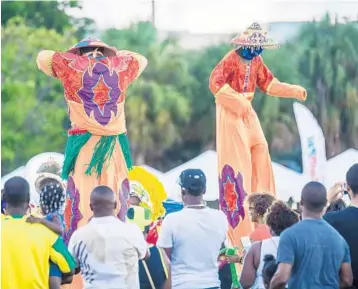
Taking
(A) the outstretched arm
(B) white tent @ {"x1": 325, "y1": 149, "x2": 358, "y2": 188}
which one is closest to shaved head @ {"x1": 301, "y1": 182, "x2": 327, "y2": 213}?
(A) the outstretched arm

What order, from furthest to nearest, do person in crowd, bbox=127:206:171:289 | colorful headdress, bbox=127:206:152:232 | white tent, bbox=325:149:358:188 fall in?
white tent, bbox=325:149:358:188
colorful headdress, bbox=127:206:152:232
person in crowd, bbox=127:206:171:289

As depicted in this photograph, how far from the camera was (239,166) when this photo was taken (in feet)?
35.4

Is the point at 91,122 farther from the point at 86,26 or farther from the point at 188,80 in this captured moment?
the point at 188,80

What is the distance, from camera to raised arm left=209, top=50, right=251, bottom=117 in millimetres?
10727

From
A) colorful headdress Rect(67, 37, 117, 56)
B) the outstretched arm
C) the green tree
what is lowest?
the green tree

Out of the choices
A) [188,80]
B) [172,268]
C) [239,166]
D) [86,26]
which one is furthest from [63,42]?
[172,268]

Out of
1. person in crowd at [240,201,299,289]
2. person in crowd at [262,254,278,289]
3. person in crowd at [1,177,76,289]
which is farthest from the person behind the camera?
person in crowd at [240,201,299,289]

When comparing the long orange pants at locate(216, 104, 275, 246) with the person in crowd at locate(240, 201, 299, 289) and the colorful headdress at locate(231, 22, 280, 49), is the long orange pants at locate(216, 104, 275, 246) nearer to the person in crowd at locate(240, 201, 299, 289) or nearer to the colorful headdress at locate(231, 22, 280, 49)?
the colorful headdress at locate(231, 22, 280, 49)

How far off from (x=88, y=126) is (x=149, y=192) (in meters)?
1.25

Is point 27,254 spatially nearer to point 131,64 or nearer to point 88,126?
point 88,126

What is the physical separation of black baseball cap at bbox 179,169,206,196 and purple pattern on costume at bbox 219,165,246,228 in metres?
2.66

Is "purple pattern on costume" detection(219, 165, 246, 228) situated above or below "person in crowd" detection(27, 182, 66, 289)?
below

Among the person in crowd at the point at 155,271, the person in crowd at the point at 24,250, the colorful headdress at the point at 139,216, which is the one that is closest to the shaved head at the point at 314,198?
the person in crowd at the point at 155,271

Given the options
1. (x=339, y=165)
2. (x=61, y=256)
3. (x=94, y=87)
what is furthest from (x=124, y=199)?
(x=339, y=165)
